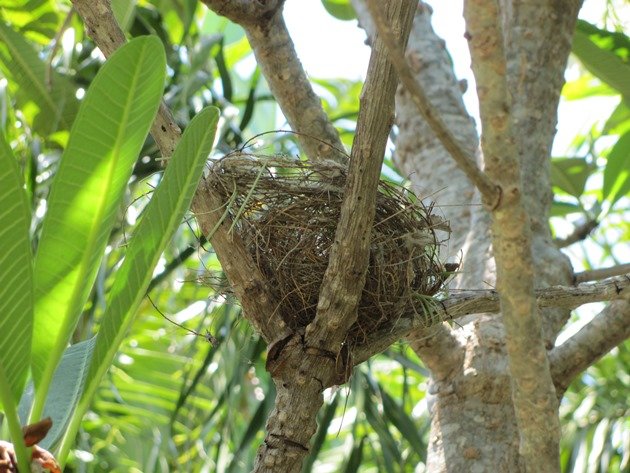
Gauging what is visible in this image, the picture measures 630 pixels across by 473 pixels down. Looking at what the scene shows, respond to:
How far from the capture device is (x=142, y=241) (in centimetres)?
92

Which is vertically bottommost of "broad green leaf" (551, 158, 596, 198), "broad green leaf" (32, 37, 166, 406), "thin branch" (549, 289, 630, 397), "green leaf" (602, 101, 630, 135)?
"broad green leaf" (32, 37, 166, 406)

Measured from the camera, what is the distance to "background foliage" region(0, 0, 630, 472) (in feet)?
6.22

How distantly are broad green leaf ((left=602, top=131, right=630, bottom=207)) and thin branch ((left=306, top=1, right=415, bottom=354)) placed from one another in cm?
103

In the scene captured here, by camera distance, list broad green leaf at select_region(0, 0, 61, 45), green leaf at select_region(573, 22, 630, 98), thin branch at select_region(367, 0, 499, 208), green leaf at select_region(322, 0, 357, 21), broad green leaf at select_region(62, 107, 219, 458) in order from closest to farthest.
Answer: thin branch at select_region(367, 0, 499, 208)
broad green leaf at select_region(62, 107, 219, 458)
green leaf at select_region(573, 22, 630, 98)
green leaf at select_region(322, 0, 357, 21)
broad green leaf at select_region(0, 0, 61, 45)

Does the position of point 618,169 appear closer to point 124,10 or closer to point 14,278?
point 124,10

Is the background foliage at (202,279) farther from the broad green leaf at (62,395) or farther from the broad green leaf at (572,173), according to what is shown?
the broad green leaf at (62,395)

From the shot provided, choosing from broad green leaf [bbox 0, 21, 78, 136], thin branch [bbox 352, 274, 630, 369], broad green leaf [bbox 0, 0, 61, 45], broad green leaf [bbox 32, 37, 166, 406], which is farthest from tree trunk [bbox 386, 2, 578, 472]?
broad green leaf [bbox 0, 0, 61, 45]

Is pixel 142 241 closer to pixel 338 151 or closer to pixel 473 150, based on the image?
pixel 338 151

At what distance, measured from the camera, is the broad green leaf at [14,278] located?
776 millimetres

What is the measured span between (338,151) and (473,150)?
67 cm

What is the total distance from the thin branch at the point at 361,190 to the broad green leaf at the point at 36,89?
3.61ft

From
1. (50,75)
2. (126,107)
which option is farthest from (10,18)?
(126,107)

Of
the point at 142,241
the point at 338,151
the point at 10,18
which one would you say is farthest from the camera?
the point at 10,18

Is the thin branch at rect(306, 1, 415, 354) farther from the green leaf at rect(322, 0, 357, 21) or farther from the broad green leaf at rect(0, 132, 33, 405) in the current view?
the green leaf at rect(322, 0, 357, 21)
